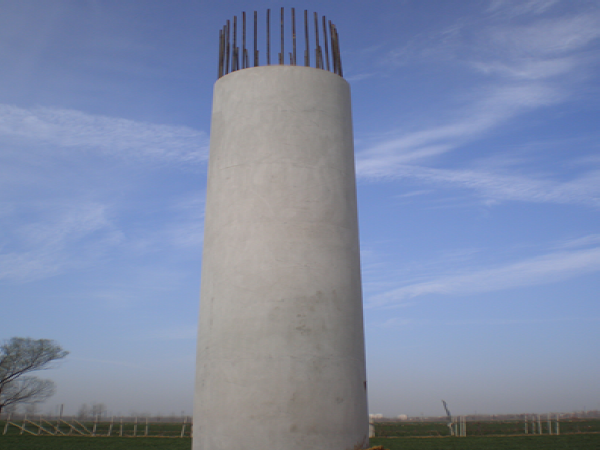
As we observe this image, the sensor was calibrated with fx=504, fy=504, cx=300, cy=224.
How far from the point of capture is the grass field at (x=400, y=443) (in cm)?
2488

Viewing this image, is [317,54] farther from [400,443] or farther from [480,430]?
[480,430]

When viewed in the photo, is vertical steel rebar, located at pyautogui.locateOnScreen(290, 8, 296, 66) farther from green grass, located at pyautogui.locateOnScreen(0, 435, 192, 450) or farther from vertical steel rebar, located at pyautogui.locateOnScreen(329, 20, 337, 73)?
green grass, located at pyautogui.locateOnScreen(0, 435, 192, 450)

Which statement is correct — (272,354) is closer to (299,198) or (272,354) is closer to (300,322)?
(300,322)

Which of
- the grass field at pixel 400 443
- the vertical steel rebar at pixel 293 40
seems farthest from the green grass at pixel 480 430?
the vertical steel rebar at pixel 293 40

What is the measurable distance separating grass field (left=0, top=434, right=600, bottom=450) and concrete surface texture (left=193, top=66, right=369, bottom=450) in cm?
2108

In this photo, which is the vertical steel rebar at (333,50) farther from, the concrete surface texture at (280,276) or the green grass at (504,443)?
the green grass at (504,443)

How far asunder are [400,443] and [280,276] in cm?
2486

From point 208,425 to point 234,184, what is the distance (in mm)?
2846

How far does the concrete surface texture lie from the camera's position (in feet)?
18.0

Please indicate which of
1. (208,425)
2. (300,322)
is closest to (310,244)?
(300,322)

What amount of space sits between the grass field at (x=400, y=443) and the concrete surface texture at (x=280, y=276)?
21.1 m

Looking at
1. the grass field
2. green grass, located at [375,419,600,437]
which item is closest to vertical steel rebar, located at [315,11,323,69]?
the grass field

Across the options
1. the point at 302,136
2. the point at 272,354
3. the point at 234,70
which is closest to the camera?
the point at 272,354

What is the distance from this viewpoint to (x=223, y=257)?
610 cm
